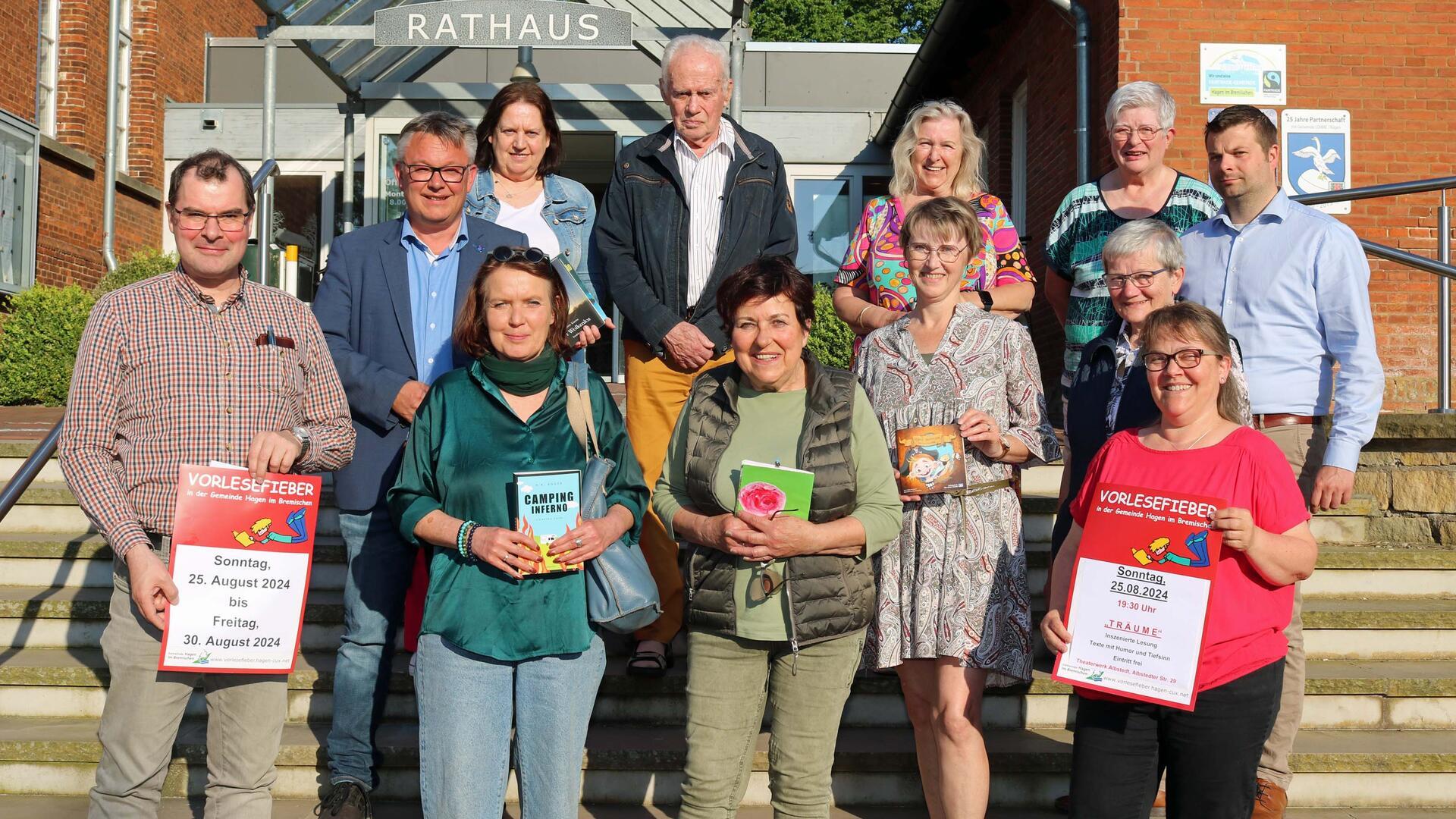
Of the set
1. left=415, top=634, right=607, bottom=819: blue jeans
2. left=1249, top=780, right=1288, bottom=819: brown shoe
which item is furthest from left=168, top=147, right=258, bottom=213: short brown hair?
left=1249, top=780, right=1288, bottom=819: brown shoe

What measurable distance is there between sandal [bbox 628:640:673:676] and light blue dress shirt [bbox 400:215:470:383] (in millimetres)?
1423

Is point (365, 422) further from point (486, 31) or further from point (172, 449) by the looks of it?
point (486, 31)

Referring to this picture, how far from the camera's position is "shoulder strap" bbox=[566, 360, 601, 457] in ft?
10.3

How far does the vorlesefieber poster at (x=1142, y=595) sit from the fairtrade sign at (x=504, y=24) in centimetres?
979

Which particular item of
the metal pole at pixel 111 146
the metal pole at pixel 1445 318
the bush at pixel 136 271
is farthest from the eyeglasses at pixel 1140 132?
the metal pole at pixel 111 146

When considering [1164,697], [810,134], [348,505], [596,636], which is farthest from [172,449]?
[810,134]

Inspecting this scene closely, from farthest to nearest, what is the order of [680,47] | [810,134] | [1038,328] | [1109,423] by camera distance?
[810,134] < [1038,328] < [680,47] < [1109,423]

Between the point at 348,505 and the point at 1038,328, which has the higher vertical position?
the point at 1038,328

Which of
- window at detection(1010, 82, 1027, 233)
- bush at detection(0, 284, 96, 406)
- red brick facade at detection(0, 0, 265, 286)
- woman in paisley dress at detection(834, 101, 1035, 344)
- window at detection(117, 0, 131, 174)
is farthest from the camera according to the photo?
window at detection(117, 0, 131, 174)

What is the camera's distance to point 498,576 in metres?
3.00

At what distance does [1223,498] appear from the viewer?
2.83 metres

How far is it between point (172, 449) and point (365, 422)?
2.62ft

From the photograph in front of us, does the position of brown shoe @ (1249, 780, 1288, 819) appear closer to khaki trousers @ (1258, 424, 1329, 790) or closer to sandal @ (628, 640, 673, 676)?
khaki trousers @ (1258, 424, 1329, 790)

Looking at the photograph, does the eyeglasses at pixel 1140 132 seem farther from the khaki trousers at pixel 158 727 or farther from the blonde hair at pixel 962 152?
the khaki trousers at pixel 158 727
